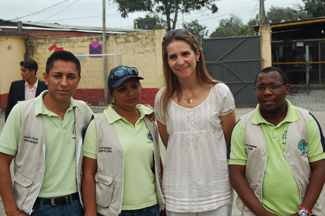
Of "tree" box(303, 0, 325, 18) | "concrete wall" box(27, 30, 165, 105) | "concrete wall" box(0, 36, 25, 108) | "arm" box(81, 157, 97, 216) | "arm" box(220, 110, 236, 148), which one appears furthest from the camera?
"tree" box(303, 0, 325, 18)

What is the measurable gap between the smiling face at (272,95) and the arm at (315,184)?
17.0 inches

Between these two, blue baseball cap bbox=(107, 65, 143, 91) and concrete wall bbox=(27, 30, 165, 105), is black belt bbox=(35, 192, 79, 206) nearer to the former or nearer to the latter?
blue baseball cap bbox=(107, 65, 143, 91)

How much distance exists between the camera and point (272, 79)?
2.25m

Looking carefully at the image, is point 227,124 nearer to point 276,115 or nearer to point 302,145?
point 276,115

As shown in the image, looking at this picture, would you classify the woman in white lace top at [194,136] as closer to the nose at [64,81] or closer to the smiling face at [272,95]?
the smiling face at [272,95]

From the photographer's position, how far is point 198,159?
220cm

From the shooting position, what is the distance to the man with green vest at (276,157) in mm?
2111

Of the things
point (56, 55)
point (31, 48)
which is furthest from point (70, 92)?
point (31, 48)

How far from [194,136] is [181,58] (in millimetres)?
562

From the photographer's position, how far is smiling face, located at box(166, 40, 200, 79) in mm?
2309

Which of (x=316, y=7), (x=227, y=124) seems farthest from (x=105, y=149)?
(x=316, y=7)

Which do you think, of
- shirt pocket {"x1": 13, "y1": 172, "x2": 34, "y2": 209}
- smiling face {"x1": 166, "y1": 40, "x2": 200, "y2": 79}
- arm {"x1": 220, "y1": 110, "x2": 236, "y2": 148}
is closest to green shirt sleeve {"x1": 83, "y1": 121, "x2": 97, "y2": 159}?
shirt pocket {"x1": 13, "y1": 172, "x2": 34, "y2": 209}

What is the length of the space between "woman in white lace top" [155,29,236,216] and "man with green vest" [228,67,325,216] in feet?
0.36

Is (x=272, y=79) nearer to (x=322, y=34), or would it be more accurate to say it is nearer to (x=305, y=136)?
(x=305, y=136)
